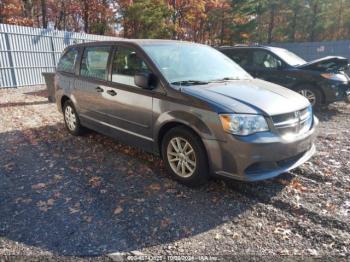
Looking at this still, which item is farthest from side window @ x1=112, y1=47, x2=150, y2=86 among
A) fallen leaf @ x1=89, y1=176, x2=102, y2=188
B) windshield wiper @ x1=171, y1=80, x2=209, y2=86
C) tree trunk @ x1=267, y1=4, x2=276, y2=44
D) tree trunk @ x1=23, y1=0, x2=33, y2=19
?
tree trunk @ x1=267, y1=4, x2=276, y2=44

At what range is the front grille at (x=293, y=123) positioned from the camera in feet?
10.3

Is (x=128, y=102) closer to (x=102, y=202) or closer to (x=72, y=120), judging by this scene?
(x=102, y=202)

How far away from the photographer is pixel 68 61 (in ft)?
18.3

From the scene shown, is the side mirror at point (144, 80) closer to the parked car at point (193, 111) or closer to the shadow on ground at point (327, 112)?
the parked car at point (193, 111)

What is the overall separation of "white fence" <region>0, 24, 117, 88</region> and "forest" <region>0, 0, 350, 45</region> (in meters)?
10.8

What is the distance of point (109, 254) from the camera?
2469 millimetres

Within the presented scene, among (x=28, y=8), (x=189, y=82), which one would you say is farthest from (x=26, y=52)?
(x=28, y=8)

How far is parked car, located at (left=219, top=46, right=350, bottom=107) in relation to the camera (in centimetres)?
754

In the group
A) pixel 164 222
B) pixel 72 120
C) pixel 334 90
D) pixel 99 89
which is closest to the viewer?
pixel 164 222

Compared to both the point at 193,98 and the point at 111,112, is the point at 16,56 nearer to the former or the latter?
the point at 111,112

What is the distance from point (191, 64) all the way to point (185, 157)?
141 centimetres

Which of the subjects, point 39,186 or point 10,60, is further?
point 10,60

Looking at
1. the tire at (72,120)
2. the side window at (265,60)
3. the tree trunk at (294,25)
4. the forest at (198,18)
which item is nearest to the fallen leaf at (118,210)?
the tire at (72,120)

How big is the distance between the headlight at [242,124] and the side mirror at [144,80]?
1.12 metres
